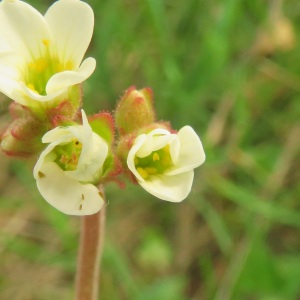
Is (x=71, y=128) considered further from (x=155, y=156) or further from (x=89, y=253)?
(x=89, y=253)

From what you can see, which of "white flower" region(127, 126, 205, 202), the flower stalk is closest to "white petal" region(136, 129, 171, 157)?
"white flower" region(127, 126, 205, 202)

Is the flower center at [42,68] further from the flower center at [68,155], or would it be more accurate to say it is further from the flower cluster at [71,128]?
the flower center at [68,155]

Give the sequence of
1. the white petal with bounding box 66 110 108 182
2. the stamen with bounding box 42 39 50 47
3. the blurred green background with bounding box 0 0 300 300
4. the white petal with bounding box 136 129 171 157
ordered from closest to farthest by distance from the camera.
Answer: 1. the white petal with bounding box 66 110 108 182
2. the white petal with bounding box 136 129 171 157
3. the stamen with bounding box 42 39 50 47
4. the blurred green background with bounding box 0 0 300 300

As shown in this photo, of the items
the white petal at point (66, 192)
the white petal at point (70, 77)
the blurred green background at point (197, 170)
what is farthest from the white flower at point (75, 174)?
the blurred green background at point (197, 170)

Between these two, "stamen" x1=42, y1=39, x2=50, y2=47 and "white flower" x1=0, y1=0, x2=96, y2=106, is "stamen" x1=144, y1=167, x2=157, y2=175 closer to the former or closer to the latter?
"white flower" x1=0, y1=0, x2=96, y2=106

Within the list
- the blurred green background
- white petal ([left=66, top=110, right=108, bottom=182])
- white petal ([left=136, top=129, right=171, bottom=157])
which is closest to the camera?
white petal ([left=66, top=110, right=108, bottom=182])

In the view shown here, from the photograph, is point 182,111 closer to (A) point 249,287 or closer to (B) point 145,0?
(B) point 145,0

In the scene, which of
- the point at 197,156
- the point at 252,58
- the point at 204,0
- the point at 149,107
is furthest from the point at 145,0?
the point at 197,156

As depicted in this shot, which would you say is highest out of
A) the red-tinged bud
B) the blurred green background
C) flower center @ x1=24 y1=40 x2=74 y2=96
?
flower center @ x1=24 y1=40 x2=74 y2=96
